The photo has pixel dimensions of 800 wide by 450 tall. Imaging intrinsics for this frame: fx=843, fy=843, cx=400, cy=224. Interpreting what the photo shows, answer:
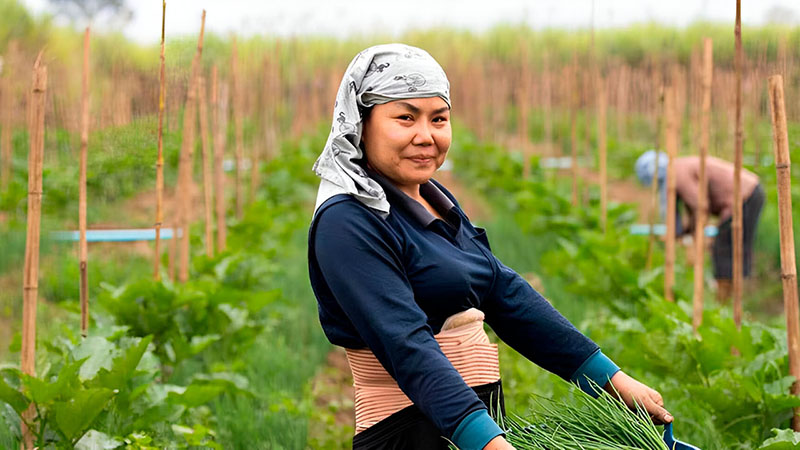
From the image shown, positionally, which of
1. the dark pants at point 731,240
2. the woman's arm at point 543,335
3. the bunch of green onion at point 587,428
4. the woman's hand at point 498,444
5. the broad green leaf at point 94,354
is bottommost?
the dark pants at point 731,240

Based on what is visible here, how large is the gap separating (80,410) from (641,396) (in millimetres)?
1533

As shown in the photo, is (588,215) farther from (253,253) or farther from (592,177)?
(592,177)

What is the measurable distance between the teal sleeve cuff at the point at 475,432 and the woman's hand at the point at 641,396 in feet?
0.97

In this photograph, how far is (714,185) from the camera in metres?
5.93

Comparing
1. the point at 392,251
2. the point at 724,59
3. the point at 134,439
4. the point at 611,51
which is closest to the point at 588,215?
the point at 134,439

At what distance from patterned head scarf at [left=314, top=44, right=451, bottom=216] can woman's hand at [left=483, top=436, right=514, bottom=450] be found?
465 millimetres

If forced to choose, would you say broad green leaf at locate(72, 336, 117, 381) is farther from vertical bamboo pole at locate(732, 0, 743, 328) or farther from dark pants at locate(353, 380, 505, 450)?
vertical bamboo pole at locate(732, 0, 743, 328)

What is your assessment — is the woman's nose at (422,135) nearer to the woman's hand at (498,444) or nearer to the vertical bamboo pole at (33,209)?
the woman's hand at (498,444)

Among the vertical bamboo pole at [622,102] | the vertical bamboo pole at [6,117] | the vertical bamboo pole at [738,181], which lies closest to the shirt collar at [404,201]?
the vertical bamboo pole at [738,181]

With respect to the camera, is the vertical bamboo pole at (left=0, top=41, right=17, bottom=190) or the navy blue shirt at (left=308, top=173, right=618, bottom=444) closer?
the navy blue shirt at (left=308, top=173, right=618, bottom=444)

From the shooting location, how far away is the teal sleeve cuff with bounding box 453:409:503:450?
4.67 feet

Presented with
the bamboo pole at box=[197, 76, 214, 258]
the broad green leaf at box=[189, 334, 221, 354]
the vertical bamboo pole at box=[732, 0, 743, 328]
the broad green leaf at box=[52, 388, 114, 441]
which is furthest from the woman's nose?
the bamboo pole at box=[197, 76, 214, 258]

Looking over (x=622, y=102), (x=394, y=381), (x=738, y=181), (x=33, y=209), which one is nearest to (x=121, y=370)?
(x=33, y=209)

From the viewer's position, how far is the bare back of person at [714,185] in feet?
19.2
